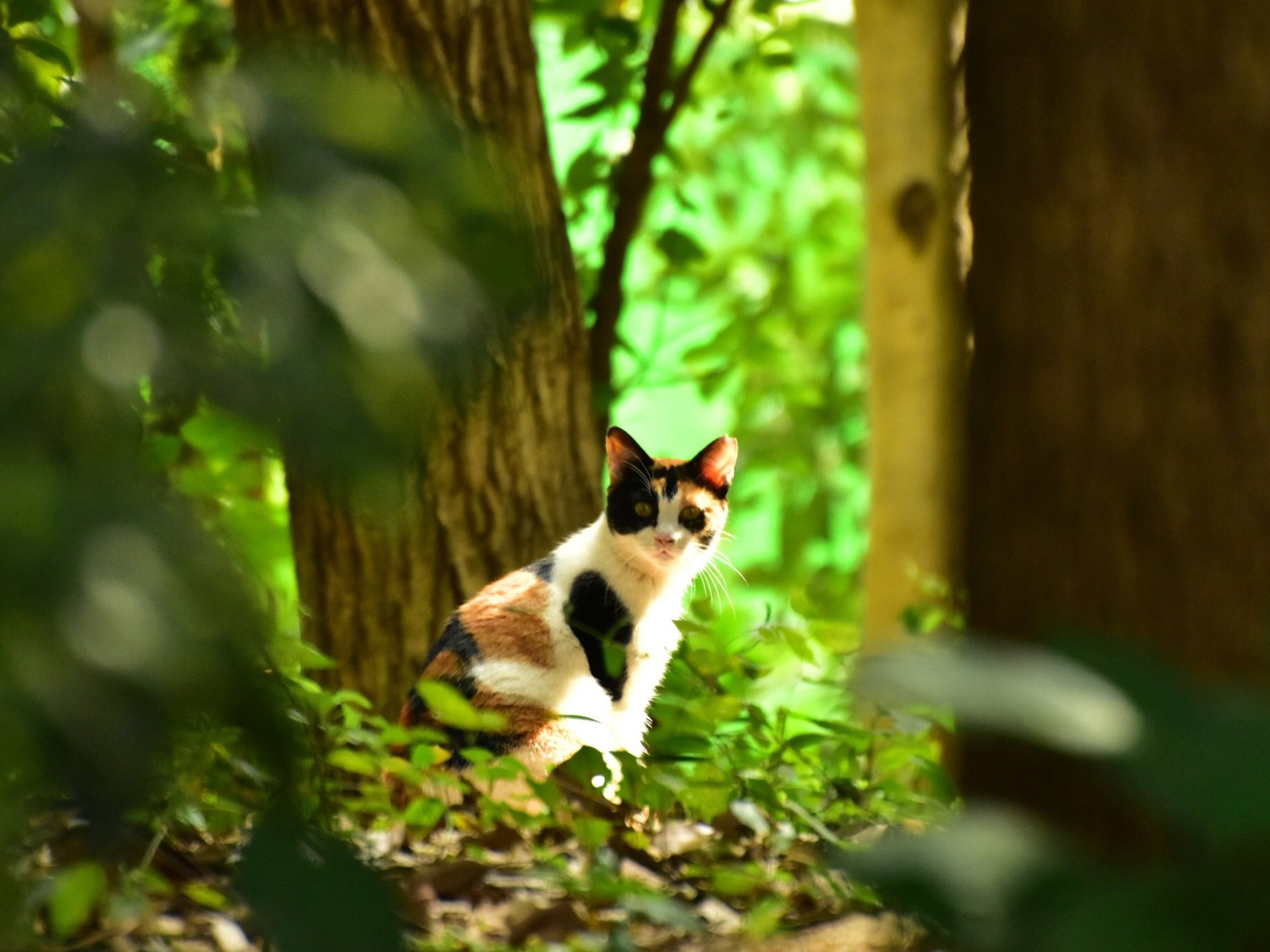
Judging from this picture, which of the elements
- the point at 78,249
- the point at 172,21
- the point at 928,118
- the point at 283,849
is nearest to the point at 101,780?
the point at 283,849

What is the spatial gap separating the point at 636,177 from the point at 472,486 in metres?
0.99

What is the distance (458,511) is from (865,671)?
2275 millimetres

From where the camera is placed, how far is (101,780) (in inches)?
19.3

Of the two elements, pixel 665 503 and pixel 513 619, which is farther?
pixel 665 503

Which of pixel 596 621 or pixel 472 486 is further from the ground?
pixel 472 486

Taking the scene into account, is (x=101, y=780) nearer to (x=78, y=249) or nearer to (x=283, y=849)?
(x=283, y=849)

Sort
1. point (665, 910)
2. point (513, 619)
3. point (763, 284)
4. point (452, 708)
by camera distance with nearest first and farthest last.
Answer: point (665, 910) → point (452, 708) → point (513, 619) → point (763, 284)

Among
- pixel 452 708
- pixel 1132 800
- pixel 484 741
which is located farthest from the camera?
pixel 484 741

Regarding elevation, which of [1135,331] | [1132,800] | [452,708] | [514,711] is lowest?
[514,711]

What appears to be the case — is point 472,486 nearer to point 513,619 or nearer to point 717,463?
point 513,619

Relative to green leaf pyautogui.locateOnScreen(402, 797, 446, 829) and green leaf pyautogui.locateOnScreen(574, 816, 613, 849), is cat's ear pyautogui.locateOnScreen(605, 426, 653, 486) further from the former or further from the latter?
green leaf pyautogui.locateOnScreen(574, 816, 613, 849)

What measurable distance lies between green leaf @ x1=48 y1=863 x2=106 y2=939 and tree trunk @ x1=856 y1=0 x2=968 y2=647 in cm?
134

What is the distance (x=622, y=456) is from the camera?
2.96 m

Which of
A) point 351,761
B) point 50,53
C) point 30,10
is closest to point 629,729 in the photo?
point 351,761
